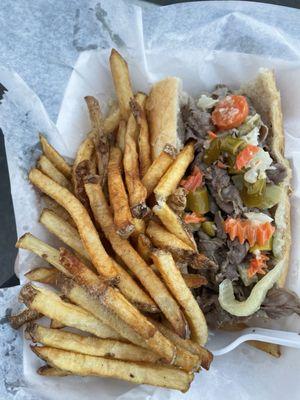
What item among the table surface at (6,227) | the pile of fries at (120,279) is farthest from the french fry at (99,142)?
the table surface at (6,227)

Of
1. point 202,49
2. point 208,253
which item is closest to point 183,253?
point 208,253

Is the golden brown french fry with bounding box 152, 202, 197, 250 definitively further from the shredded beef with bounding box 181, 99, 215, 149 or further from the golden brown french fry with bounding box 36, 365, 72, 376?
the golden brown french fry with bounding box 36, 365, 72, 376

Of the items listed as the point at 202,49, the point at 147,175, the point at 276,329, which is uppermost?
the point at 202,49

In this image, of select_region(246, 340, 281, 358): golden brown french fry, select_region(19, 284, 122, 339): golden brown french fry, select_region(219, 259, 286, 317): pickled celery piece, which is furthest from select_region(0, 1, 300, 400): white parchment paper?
select_region(19, 284, 122, 339): golden brown french fry

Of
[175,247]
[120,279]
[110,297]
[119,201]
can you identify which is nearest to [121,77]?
[119,201]

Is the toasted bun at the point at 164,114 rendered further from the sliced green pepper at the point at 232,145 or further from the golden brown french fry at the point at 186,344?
the golden brown french fry at the point at 186,344

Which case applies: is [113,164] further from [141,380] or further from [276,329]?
[276,329]
